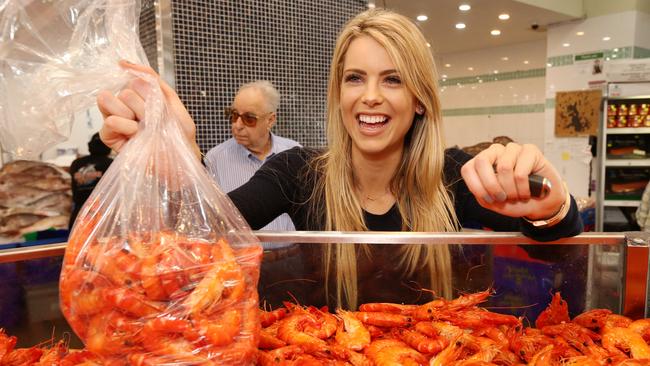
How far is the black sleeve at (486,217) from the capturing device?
94 cm

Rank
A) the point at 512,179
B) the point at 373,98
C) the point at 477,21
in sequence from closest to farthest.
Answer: the point at 512,179 → the point at 373,98 → the point at 477,21

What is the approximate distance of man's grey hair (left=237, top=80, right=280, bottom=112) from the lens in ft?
10.5

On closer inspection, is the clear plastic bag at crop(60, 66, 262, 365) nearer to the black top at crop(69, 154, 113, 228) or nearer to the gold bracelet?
the gold bracelet

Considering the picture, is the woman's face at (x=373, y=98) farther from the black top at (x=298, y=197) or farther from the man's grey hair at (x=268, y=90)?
the man's grey hair at (x=268, y=90)

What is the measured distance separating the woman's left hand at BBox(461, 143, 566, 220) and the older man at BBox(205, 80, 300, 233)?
94.1 inches

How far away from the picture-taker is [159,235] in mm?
689

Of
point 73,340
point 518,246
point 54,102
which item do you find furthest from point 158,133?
point 518,246

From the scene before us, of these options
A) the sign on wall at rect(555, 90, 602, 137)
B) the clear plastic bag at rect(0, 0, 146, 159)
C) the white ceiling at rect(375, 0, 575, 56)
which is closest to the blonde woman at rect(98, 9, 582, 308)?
the clear plastic bag at rect(0, 0, 146, 159)

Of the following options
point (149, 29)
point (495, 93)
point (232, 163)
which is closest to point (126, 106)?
point (149, 29)

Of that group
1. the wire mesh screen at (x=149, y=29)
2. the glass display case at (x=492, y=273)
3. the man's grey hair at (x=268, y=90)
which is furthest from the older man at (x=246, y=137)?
the glass display case at (x=492, y=273)

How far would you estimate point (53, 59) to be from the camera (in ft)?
2.98

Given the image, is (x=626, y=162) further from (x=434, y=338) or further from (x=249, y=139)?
(x=434, y=338)

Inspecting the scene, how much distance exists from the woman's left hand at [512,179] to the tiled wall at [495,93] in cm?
1001

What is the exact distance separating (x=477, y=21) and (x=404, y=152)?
7.47 meters
